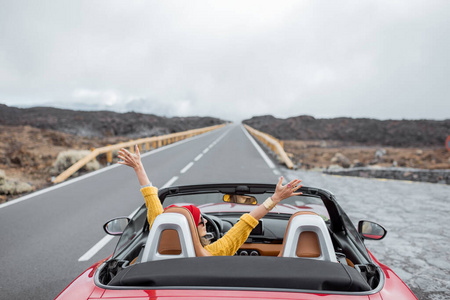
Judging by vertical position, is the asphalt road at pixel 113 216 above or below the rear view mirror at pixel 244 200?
below

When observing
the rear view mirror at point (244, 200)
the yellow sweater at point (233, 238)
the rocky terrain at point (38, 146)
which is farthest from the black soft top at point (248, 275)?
the rocky terrain at point (38, 146)

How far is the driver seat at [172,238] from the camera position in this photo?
6.12 ft

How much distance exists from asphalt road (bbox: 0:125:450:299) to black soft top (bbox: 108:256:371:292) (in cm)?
267

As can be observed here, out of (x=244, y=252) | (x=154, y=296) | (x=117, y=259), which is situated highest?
(x=154, y=296)

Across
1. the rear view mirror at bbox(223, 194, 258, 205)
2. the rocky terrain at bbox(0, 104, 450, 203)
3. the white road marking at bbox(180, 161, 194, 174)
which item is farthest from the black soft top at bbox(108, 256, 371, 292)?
the white road marking at bbox(180, 161, 194, 174)

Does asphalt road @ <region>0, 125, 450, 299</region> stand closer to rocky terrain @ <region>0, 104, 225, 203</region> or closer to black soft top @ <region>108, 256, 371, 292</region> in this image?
rocky terrain @ <region>0, 104, 225, 203</region>

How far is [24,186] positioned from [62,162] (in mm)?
3874

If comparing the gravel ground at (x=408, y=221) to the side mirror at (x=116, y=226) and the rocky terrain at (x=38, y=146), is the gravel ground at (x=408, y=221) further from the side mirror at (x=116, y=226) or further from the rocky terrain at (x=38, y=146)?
the rocky terrain at (x=38, y=146)

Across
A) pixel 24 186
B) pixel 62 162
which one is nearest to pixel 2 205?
pixel 24 186

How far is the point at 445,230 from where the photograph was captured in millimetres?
5988

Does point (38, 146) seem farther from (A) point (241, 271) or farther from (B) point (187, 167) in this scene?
(A) point (241, 271)

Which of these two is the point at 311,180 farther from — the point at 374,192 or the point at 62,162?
the point at 62,162

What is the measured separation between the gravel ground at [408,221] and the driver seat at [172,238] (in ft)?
9.46

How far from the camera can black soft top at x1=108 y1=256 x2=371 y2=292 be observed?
1.52 metres
